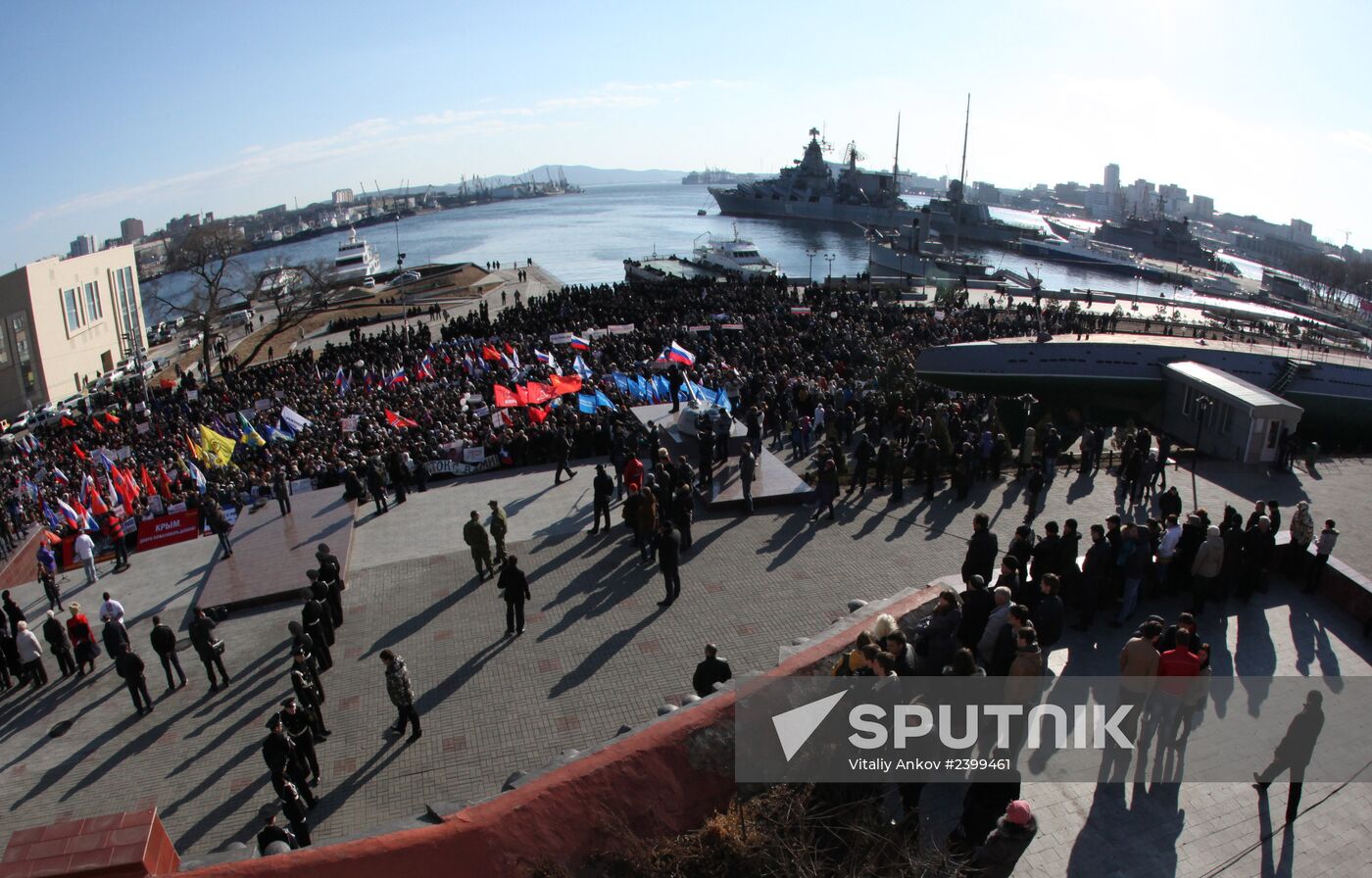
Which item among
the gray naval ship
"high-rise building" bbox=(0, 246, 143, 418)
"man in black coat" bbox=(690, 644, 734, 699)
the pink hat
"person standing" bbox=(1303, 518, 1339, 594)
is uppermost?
the gray naval ship

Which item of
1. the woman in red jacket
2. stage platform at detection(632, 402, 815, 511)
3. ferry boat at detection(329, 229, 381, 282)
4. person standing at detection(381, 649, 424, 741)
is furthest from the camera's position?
ferry boat at detection(329, 229, 381, 282)

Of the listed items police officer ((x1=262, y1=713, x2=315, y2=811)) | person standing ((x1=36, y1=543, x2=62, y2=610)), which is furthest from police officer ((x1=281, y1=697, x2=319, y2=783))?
person standing ((x1=36, y1=543, x2=62, y2=610))

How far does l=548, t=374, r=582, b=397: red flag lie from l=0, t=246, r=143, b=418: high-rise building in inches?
1213

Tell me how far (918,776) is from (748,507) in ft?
26.7

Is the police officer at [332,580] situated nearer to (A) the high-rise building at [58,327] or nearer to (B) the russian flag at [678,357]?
(B) the russian flag at [678,357]

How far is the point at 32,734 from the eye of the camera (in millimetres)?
9125

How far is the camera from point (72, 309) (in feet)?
138

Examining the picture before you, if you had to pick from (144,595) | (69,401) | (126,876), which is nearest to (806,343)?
(144,595)

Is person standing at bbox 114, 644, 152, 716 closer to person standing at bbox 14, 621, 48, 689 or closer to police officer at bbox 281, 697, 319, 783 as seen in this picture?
person standing at bbox 14, 621, 48, 689

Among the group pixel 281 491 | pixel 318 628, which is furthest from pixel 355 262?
pixel 318 628

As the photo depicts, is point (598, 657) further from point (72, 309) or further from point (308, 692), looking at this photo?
point (72, 309)

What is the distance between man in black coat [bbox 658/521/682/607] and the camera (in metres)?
10.2

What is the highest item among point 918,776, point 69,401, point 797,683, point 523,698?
point 797,683

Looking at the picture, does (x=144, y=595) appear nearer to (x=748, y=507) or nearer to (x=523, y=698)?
(x=523, y=698)
